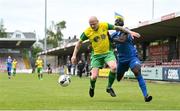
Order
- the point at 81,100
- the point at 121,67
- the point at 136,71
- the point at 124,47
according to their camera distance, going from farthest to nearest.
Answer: the point at 121,67, the point at 124,47, the point at 81,100, the point at 136,71

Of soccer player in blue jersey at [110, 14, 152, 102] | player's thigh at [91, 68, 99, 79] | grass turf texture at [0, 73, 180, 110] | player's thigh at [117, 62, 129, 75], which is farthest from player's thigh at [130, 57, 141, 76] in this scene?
player's thigh at [91, 68, 99, 79]

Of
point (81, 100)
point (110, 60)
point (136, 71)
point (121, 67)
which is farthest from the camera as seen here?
point (121, 67)

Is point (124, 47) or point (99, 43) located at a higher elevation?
point (99, 43)

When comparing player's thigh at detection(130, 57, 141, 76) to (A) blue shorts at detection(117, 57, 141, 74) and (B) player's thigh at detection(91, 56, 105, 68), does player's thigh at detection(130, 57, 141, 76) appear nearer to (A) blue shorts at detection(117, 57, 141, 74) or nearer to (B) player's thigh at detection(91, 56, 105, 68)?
(A) blue shorts at detection(117, 57, 141, 74)

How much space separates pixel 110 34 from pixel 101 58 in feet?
2.24

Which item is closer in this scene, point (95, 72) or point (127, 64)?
point (127, 64)

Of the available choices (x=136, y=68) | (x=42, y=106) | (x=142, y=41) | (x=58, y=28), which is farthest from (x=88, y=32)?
(x=58, y=28)

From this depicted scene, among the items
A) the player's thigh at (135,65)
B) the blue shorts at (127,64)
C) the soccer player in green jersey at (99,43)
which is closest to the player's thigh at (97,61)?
the soccer player in green jersey at (99,43)

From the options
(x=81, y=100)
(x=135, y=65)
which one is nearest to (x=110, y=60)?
(x=135, y=65)

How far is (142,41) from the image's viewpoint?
56500mm

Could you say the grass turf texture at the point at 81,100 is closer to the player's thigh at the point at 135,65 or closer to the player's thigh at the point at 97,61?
the player's thigh at the point at 135,65

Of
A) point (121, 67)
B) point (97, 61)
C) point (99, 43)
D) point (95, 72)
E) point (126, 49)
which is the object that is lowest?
point (95, 72)

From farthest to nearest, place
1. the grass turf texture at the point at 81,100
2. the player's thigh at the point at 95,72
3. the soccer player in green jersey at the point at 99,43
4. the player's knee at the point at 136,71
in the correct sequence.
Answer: the player's thigh at the point at 95,72 < the soccer player in green jersey at the point at 99,43 < the player's knee at the point at 136,71 < the grass turf texture at the point at 81,100

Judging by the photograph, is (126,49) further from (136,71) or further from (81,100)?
(81,100)
